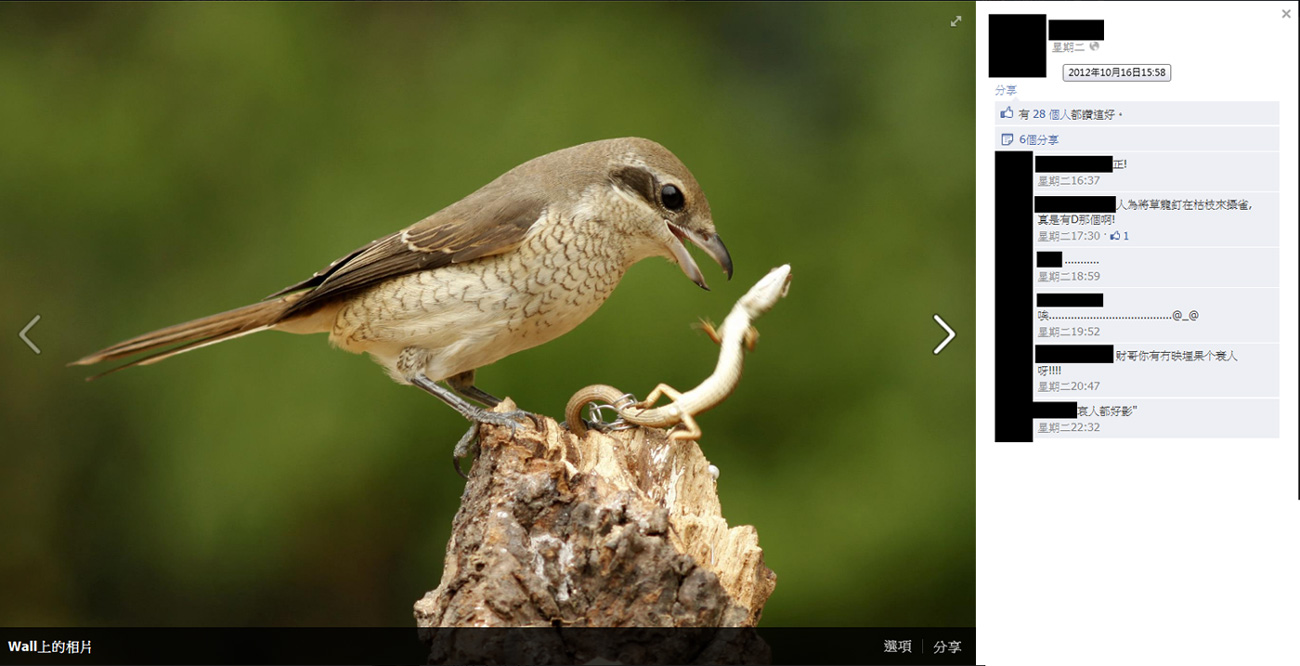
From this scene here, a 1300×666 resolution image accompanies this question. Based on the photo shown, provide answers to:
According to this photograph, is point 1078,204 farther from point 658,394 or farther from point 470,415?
point 470,415

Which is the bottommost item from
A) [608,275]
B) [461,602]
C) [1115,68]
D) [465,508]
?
[461,602]

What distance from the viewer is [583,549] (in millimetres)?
2254

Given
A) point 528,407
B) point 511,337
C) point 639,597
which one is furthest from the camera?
point 528,407

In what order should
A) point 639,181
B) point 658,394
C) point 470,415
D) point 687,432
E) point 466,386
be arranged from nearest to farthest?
point 687,432
point 658,394
point 470,415
point 639,181
point 466,386

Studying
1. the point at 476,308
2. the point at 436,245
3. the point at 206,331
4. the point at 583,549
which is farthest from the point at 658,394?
the point at 206,331

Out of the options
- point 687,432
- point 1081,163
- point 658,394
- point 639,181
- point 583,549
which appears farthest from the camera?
point 1081,163

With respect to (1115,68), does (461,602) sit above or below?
below

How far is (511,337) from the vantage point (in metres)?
2.86

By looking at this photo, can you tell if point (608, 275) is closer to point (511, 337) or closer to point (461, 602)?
point (511, 337)

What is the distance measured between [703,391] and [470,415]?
0.61 m

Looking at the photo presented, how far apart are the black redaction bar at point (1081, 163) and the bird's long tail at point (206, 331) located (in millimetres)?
2269

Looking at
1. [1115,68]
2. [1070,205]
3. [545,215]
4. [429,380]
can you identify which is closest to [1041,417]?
[1070,205]

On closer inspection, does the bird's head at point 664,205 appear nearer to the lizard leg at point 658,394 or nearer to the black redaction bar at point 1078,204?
the lizard leg at point 658,394

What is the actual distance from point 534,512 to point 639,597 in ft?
0.99
